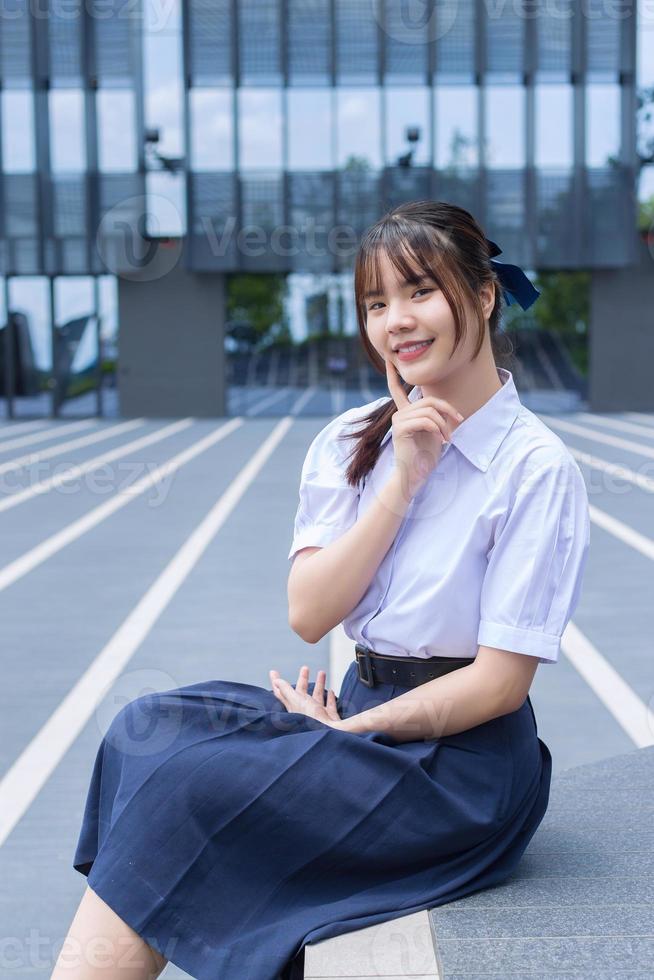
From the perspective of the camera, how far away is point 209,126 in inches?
900

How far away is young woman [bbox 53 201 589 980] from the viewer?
1920 mm

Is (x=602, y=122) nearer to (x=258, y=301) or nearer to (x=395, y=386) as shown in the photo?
(x=258, y=301)

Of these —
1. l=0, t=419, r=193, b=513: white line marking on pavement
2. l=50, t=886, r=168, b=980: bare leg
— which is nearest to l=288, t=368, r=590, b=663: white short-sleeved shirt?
l=50, t=886, r=168, b=980: bare leg

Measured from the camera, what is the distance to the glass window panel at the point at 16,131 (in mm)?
23281

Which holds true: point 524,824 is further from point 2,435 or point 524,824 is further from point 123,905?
point 2,435

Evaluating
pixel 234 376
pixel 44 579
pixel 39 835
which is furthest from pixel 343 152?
pixel 39 835

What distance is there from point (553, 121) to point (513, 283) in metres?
22.0

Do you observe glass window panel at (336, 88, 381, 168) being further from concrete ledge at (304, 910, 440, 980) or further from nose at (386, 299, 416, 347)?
concrete ledge at (304, 910, 440, 980)

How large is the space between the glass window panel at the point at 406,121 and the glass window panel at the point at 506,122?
1.18m

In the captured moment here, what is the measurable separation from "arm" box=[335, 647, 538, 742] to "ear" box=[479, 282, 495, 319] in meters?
0.62

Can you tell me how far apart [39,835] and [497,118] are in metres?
21.4

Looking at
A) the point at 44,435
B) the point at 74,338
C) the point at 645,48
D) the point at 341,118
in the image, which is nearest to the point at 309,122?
the point at 341,118

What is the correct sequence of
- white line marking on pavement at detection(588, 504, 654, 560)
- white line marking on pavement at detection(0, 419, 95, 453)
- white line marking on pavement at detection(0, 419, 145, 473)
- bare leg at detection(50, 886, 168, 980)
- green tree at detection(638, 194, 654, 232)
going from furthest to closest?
green tree at detection(638, 194, 654, 232), white line marking on pavement at detection(0, 419, 95, 453), white line marking on pavement at detection(0, 419, 145, 473), white line marking on pavement at detection(588, 504, 654, 560), bare leg at detection(50, 886, 168, 980)

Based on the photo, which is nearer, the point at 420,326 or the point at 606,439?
the point at 420,326
